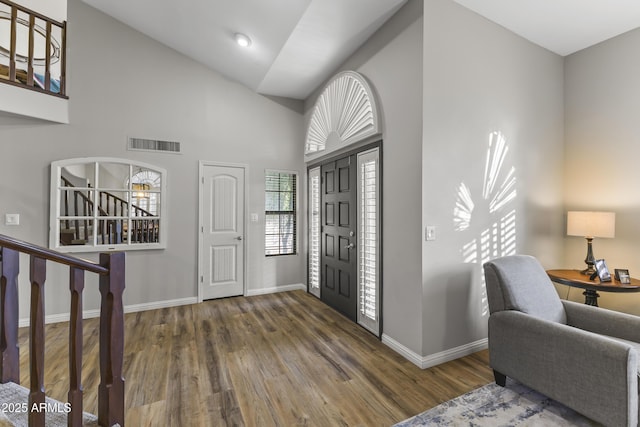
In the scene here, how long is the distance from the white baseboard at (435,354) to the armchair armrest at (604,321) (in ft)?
2.61

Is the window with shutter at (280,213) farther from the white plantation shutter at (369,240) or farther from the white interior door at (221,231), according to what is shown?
the white plantation shutter at (369,240)

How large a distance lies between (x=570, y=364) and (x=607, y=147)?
261cm

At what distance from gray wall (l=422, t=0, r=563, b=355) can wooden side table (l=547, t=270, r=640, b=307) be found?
13.4 inches

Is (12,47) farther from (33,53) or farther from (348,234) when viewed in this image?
(348,234)

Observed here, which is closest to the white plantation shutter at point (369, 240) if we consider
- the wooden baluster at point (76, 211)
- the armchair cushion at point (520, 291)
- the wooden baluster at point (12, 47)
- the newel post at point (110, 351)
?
the armchair cushion at point (520, 291)

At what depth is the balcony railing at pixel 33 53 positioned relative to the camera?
10.6 feet

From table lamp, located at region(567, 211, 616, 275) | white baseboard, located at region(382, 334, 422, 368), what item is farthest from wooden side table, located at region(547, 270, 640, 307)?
white baseboard, located at region(382, 334, 422, 368)

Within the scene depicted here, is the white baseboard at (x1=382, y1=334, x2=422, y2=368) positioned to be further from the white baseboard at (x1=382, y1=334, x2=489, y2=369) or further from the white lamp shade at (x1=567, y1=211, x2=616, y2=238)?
the white lamp shade at (x1=567, y1=211, x2=616, y2=238)

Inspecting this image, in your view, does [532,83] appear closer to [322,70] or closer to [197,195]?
[322,70]

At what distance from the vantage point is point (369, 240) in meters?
3.29

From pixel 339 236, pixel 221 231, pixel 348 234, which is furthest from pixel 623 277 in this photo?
pixel 221 231

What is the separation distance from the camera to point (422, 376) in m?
2.45

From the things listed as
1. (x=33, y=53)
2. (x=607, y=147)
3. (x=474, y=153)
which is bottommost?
(x=474, y=153)

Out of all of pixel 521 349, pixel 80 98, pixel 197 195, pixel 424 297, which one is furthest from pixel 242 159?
pixel 521 349
